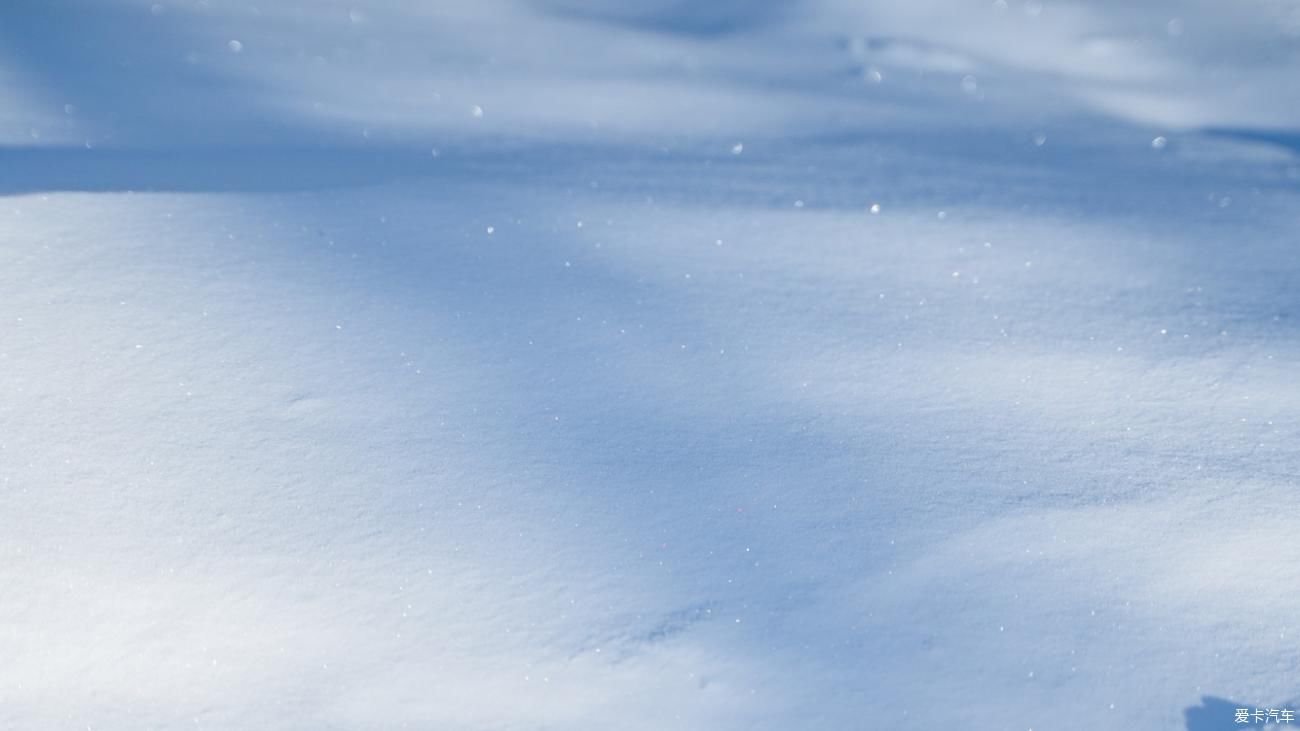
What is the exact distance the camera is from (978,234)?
1.22 meters

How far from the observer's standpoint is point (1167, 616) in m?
0.77

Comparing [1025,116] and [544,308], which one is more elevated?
[1025,116]

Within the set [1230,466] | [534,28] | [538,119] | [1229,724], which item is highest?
[534,28]

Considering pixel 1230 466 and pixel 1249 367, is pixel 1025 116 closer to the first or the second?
pixel 1249 367

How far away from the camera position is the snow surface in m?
0.73

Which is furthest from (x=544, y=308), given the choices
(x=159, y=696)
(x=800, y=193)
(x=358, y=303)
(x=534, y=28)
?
(x=534, y=28)

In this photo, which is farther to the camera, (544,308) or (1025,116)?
(1025,116)

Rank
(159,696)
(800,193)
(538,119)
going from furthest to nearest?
(538,119)
(800,193)
(159,696)

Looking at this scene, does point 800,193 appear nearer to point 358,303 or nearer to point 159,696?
point 358,303

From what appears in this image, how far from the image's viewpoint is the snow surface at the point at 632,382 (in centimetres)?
73

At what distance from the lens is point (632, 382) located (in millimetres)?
957

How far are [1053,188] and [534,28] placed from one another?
85cm

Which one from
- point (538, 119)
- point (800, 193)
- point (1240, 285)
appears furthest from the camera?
point (538, 119)

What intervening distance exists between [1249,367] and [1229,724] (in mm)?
436
